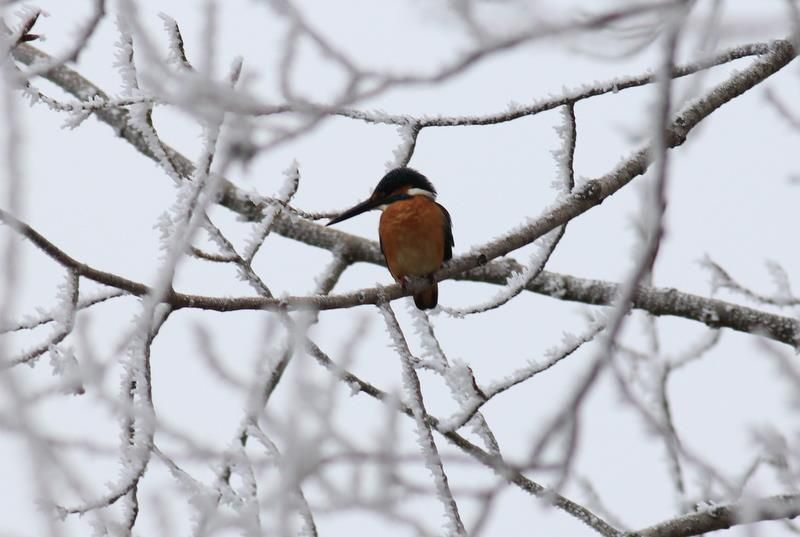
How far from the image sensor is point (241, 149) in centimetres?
174

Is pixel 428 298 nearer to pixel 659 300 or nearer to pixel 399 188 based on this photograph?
pixel 399 188

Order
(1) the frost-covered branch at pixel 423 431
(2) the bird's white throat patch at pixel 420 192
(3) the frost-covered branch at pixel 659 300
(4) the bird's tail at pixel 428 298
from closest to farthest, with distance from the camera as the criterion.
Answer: (1) the frost-covered branch at pixel 423 431
(3) the frost-covered branch at pixel 659 300
(4) the bird's tail at pixel 428 298
(2) the bird's white throat patch at pixel 420 192

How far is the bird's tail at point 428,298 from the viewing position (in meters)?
5.17

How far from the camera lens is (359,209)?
452 centimetres

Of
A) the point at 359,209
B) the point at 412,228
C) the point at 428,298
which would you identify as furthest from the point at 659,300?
the point at 359,209

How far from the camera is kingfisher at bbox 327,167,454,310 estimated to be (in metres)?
5.09

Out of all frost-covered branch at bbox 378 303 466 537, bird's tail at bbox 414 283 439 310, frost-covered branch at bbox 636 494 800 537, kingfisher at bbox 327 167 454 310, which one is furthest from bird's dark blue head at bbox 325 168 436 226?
frost-covered branch at bbox 636 494 800 537

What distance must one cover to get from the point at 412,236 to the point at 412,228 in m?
0.05

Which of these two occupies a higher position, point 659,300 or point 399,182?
point 399,182

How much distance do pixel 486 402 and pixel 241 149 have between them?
1.56 m

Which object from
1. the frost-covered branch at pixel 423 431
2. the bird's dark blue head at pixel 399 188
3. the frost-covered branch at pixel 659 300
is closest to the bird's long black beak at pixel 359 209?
the bird's dark blue head at pixel 399 188

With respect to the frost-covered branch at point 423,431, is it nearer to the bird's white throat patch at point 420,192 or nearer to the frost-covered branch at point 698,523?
the frost-covered branch at point 698,523

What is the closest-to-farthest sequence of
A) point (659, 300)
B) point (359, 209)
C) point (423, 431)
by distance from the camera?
1. point (423, 431)
2. point (359, 209)
3. point (659, 300)

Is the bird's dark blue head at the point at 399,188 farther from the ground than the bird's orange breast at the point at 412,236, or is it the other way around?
the bird's dark blue head at the point at 399,188
